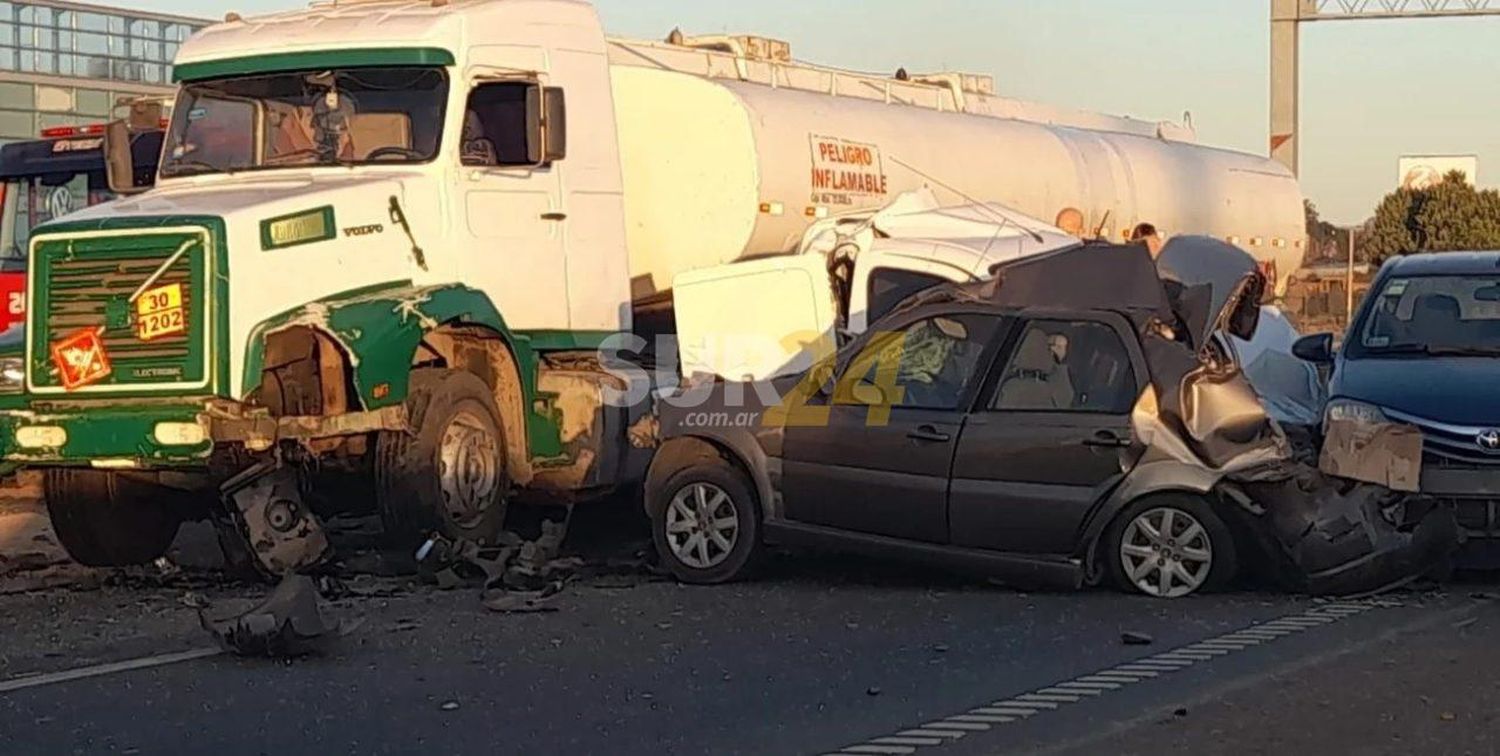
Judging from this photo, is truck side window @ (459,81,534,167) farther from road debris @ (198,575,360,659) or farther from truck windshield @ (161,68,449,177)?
road debris @ (198,575,360,659)

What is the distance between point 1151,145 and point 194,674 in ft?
49.1

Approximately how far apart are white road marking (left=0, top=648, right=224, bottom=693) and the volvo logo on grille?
630 cm

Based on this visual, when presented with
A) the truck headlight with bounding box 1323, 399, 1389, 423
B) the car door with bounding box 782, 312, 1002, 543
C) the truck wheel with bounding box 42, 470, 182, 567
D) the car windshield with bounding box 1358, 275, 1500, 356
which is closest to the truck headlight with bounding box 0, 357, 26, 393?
the truck wheel with bounding box 42, 470, 182, 567

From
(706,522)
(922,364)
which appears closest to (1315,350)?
(922,364)

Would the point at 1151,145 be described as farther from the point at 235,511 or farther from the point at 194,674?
the point at 194,674

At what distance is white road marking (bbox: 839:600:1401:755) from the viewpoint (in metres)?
7.75

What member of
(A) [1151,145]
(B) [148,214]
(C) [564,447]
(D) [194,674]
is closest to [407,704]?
(D) [194,674]

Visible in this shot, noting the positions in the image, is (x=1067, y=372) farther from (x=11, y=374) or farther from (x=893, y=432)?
(x=11, y=374)

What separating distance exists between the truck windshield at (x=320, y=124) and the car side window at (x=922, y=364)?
10.4 ft

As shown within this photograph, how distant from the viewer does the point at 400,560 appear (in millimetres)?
12570

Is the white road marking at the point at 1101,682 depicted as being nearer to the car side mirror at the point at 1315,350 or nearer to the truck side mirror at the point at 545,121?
the car side mirror at the point at 1315,350

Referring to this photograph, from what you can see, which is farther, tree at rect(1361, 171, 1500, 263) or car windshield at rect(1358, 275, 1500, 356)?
tree at rect(1361, 171, 1500, 263)

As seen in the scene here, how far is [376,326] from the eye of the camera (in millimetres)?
12055

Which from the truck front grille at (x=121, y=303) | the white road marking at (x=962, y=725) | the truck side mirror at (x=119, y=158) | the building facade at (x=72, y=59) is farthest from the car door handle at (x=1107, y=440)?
the building facade at (x=72, y=59)
